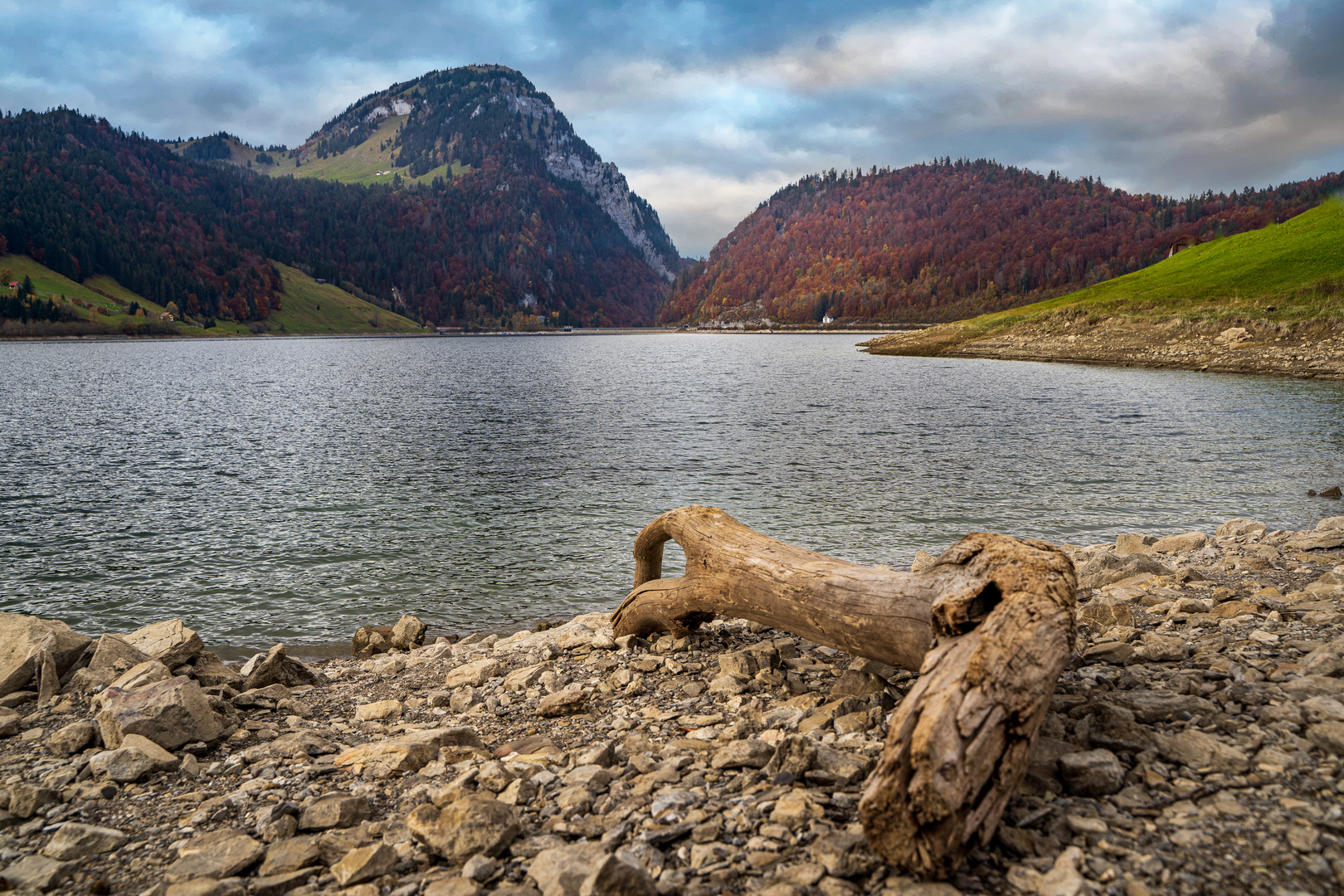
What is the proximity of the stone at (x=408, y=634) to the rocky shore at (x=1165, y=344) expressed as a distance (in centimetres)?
7623

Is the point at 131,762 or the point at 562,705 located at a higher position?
the point at 131,762

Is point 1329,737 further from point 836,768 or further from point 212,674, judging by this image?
point 212,674

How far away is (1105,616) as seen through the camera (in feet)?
31.2

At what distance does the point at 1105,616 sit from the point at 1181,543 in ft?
29.0

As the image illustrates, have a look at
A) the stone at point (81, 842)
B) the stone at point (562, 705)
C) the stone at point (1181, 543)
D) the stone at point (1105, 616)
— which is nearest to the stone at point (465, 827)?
the stone at point (81, 842)

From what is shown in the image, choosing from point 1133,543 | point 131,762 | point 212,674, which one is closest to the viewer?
point 131,762

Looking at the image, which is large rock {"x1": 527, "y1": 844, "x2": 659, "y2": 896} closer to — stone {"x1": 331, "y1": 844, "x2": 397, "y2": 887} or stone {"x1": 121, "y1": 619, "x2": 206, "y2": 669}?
stone {"x1": 331, "y1": 844, "x2": 397, "y2": 887}

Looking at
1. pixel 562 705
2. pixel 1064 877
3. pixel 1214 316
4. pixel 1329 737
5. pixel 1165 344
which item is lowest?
pixel 562 705

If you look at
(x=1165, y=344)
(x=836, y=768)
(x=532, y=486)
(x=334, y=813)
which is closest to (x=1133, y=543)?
(x=836, y=768)

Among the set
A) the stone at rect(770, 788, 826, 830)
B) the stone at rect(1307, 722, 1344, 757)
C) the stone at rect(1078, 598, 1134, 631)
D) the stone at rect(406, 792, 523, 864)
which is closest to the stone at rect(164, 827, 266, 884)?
the stone at rect(406, 792, 523, 864)

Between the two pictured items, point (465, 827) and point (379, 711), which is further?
point (379, 711)

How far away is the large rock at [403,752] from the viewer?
22.7ft

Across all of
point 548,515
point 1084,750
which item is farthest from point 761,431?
point 1084,750

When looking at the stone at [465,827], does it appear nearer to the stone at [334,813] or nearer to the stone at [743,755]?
the stone at [334,813]
